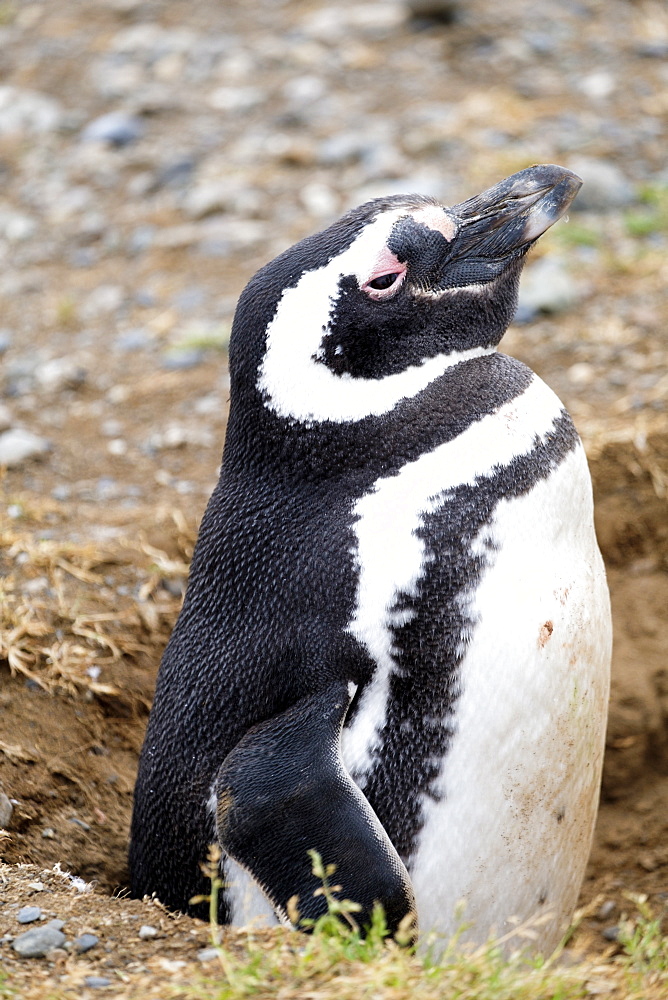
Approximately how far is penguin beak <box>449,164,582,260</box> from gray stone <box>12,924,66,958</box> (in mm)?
1499

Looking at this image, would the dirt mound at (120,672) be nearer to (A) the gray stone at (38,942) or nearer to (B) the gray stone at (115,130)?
(A) the gray stone at (38,942)

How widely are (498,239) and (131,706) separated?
155 cm

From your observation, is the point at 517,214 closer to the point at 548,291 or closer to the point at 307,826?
the point at 307,826

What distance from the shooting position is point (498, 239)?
2305mm

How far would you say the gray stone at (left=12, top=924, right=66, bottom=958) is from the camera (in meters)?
1.77

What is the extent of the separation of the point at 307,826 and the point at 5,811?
90 centimetres

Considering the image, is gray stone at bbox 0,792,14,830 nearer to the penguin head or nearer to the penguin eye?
the penguin head

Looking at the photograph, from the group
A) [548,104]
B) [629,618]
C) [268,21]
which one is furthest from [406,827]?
[268,21]

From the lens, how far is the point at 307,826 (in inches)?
76.8

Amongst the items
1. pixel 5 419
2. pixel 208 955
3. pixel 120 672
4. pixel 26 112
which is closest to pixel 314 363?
pixel 208 955

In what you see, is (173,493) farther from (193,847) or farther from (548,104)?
(548,104)

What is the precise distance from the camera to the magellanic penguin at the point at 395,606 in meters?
2.09

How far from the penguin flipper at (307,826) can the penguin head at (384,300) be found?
64 centimetres

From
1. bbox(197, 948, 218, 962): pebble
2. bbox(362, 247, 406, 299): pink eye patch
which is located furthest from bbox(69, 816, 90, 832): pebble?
bbox(362, 247, 406, 299): pink eye patch
